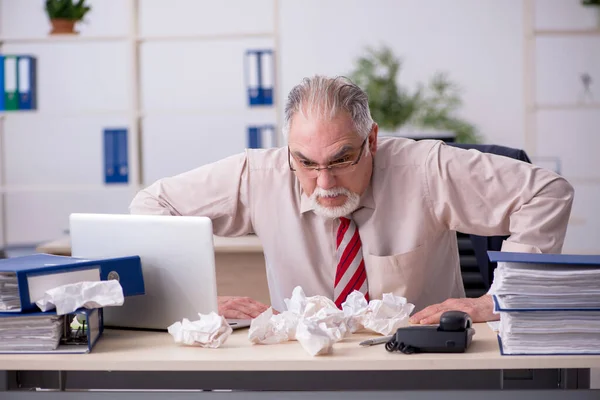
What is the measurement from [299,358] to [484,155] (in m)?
0.92

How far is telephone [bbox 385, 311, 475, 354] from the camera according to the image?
152cm

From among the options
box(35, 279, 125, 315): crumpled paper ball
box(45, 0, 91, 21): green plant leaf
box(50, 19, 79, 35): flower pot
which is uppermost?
box(45, 0, 91, 21): green plant leaf

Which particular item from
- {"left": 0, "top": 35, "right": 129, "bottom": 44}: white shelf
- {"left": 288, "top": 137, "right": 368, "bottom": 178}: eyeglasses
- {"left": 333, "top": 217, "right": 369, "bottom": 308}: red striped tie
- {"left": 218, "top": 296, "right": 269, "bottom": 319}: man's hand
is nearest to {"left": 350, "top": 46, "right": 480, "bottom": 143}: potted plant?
{"left": 0, "top": 35, "right": 129, "bottom": 44}: white shelf

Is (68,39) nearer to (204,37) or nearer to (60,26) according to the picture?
(60,26)

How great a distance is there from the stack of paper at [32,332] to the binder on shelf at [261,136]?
9.94 feet

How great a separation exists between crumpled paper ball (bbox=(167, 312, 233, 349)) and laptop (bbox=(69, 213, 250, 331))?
0.27ft

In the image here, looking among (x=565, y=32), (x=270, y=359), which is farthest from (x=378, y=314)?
(x=565, y=32)

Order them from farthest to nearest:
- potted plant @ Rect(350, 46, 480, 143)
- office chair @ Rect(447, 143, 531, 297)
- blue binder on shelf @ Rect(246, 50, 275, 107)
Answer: potted plant @ Rect(350, 46, 480, 143)
blue binder on shelf @ Rect(246, 50, 275, 107)
office chair @ Rect(447, 143, 531, 297)

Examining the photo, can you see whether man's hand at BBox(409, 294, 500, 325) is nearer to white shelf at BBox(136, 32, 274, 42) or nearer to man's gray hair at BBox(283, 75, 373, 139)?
man's gray hair at BBox(283, 75, 373, 139)

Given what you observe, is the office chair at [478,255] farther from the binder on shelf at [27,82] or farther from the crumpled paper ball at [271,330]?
the binder on shelf at [27,82]

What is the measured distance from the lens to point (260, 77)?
4570mm

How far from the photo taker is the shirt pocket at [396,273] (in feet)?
7.01

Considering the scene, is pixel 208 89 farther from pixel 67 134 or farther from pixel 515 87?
pixel 515 87

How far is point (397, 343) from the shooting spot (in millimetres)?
1536
